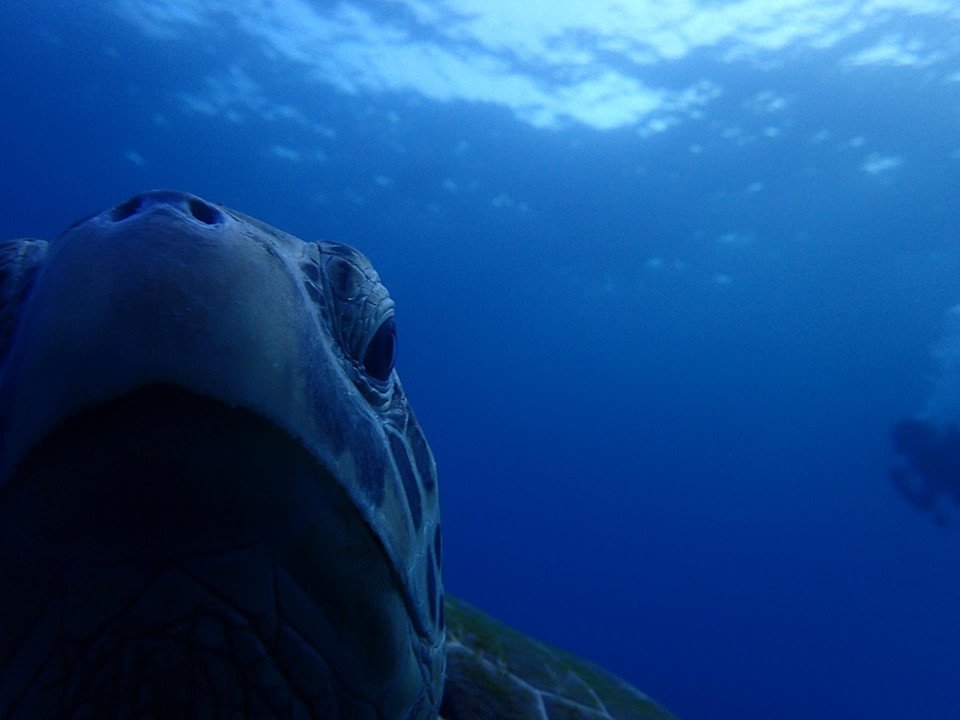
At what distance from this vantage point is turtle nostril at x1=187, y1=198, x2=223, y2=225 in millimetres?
911

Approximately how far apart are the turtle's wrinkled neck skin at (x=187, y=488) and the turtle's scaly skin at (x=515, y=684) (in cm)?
145

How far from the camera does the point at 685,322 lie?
43.3m

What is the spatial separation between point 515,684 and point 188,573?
199cm

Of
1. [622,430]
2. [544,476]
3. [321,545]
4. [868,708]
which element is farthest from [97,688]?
[544,476]

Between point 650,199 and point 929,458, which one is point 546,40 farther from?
point 929,458

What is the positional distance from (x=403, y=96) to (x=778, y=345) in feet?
121

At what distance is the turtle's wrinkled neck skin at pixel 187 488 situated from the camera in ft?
2.57

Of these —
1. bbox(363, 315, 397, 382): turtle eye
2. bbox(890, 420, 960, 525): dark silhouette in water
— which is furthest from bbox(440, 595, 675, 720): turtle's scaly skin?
bbox(890, 420, 960, 525): dark silhouette in water

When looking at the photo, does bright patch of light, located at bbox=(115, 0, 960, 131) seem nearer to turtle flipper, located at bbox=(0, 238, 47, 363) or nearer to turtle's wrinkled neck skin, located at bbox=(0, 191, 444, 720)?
turtle flipper, located at bbox=(0, 238, 47, 363)

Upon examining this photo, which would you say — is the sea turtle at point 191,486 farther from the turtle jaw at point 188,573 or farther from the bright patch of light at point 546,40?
the bright patch of light at point 546,40

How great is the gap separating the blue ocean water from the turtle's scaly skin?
4.42 m

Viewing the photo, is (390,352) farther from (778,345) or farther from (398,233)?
(778,345)

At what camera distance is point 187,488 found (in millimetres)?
815

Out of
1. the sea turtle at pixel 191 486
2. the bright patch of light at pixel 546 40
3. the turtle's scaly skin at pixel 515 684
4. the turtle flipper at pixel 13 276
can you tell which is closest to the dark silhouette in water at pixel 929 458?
the bright patch of light at pixel 546 40
